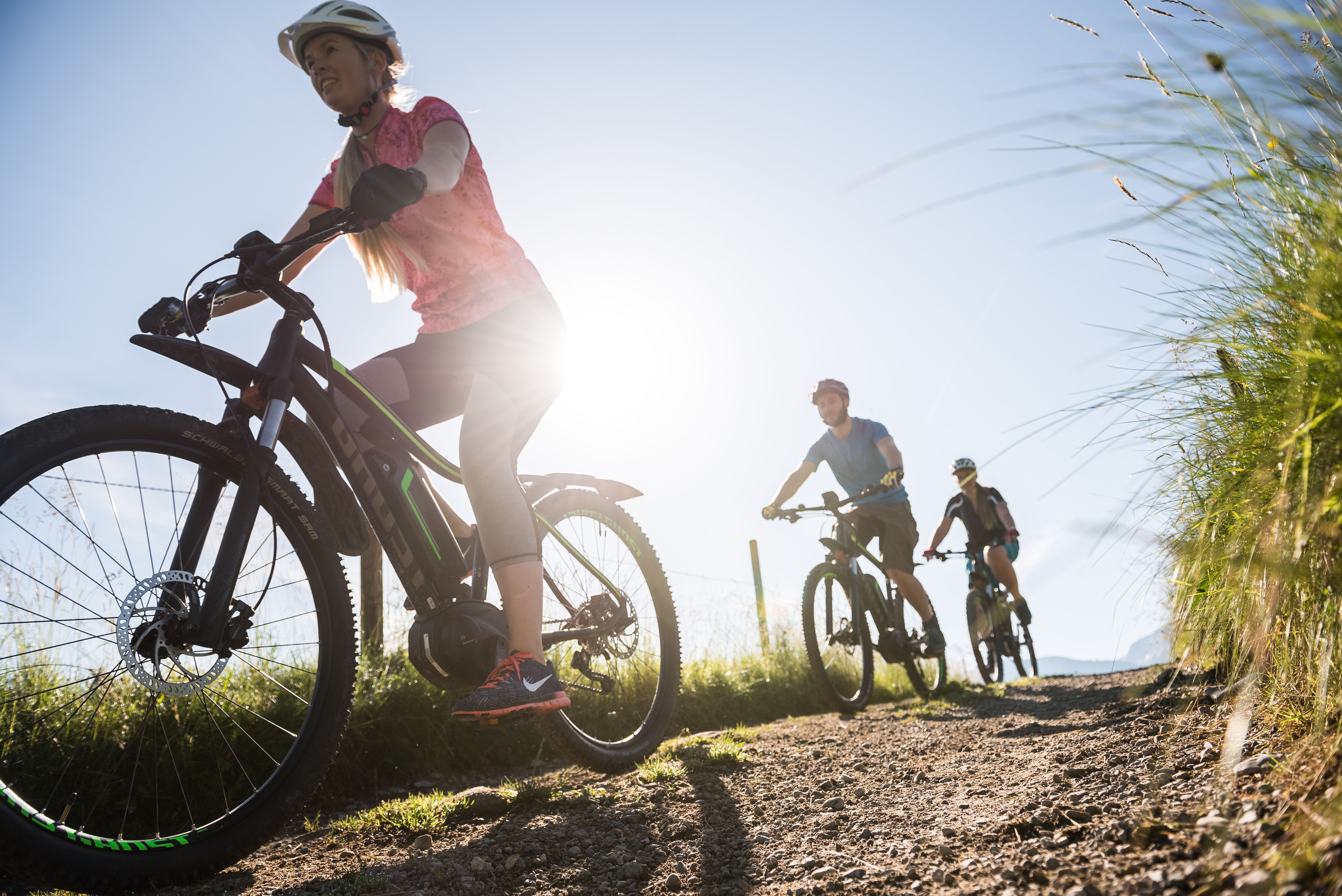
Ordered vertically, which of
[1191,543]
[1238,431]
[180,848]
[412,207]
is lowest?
[180,848]

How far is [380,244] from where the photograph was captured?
2.85m

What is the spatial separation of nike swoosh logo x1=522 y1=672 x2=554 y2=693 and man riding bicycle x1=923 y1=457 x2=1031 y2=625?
709cm

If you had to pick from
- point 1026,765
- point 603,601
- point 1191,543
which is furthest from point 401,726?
point 1191,543

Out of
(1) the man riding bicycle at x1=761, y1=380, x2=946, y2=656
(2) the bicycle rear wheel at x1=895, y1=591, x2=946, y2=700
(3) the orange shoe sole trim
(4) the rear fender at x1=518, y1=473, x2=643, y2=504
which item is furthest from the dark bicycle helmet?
(3) the orange shoe sole trim

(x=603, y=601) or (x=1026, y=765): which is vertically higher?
(x=603, y=601)

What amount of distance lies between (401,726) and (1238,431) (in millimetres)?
3798

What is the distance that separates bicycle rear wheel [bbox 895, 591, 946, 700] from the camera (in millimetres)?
6258

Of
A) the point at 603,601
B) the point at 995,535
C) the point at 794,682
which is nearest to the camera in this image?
the point at 603,601

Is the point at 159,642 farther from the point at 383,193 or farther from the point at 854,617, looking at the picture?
the point at 854,617

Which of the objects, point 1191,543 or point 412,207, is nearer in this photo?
point 1191,543

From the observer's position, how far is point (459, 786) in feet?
12.2

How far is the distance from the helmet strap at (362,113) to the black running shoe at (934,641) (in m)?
5.73

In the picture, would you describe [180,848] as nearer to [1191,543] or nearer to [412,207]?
[412,207]

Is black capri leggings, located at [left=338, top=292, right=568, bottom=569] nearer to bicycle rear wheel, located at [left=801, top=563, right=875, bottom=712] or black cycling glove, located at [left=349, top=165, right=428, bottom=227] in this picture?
black cycling glove, located at [left=349, top=165, right=428, bottom=227]
